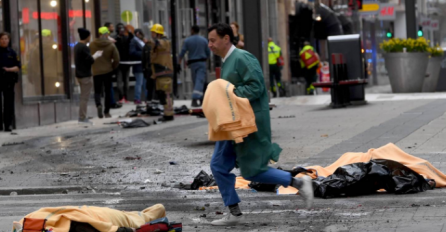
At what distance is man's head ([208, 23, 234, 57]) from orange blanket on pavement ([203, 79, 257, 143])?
0.32 m

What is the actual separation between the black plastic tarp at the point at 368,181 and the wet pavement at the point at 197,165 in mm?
103

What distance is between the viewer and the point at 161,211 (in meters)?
6.65

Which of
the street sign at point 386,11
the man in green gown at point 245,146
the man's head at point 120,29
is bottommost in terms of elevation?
the man in green gown at point 245,146

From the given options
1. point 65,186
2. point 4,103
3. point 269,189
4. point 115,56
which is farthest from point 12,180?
point 115,56

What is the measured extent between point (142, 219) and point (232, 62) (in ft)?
4.61

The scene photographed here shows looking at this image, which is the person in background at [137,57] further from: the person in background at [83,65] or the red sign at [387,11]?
the red sign at [387,11]

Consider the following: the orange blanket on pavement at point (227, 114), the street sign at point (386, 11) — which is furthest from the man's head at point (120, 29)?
the street sign at point (386, 11)

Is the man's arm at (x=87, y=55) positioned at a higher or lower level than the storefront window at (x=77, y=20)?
lower

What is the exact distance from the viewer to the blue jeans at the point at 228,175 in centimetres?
709

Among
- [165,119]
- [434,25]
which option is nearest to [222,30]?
[165,119]

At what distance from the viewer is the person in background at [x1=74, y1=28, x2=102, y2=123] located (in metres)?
18.8

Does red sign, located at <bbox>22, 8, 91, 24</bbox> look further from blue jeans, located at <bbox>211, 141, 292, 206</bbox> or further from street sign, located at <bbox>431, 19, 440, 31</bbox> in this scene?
street sign, located at <bbox>431, 19, 440, 31</bbox>

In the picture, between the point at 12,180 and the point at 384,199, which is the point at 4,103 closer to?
the point at 12,180

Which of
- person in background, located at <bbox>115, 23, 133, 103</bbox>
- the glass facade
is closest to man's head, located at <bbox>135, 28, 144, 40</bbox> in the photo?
person in background, located at <bbox>115, 23, 133, 103</bbox>
